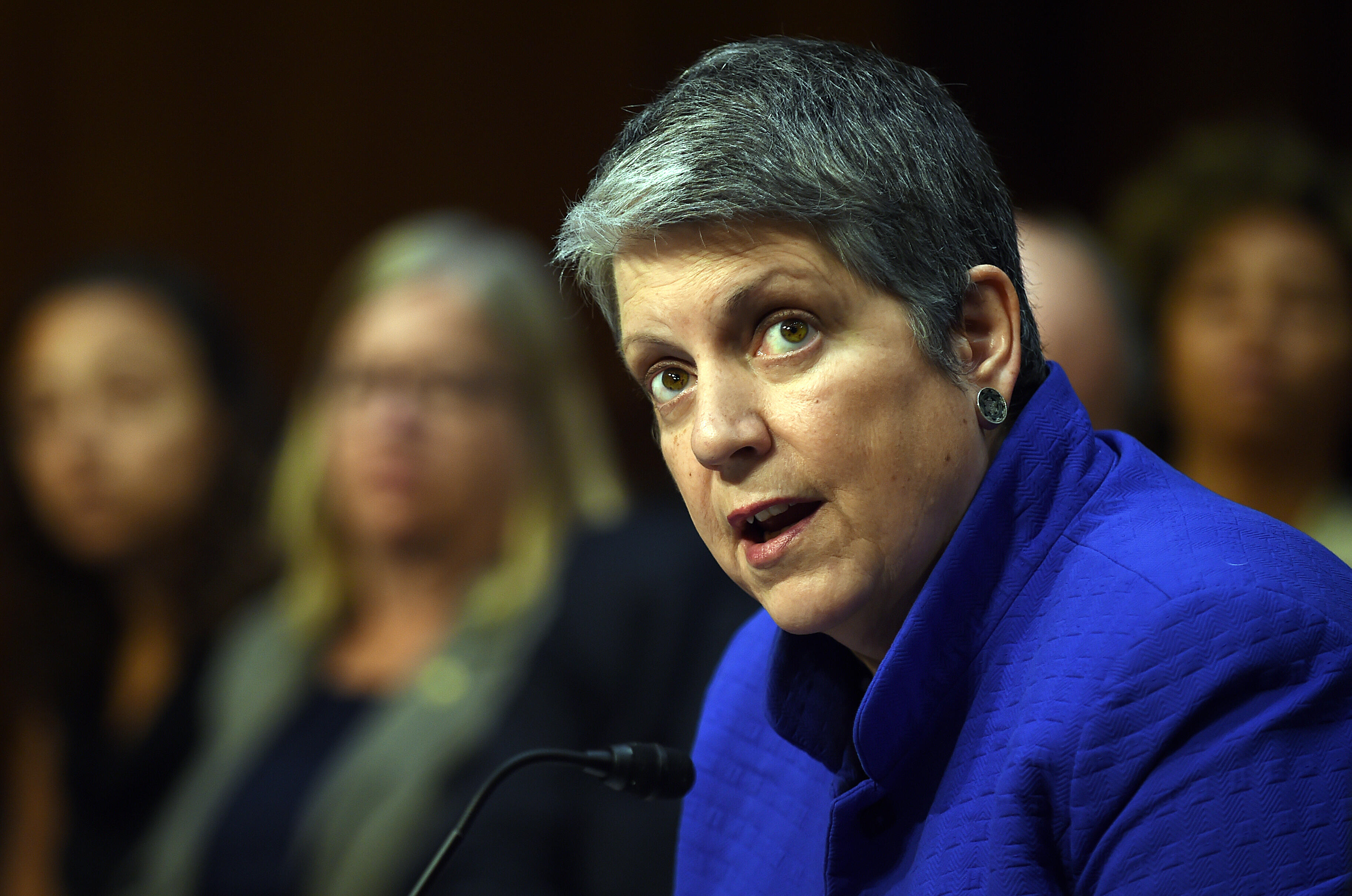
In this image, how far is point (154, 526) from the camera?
11.1 feet

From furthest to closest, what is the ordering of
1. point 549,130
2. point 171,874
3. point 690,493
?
point 549,130 < point 171,874 < point 690,493

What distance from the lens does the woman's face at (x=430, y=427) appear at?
288cm

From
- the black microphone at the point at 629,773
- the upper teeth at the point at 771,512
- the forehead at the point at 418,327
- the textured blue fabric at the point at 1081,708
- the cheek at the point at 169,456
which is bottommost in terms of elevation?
the cheek at the point at 169,456

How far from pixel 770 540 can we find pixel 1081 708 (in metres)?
0.26

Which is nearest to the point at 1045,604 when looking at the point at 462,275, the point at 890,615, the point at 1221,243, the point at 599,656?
the point at 890,615

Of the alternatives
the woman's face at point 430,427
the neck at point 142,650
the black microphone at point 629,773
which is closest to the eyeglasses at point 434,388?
the woman's face at point 430,427

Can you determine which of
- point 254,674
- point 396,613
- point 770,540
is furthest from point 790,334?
point 254,674

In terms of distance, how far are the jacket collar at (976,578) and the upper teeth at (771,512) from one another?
12 cm

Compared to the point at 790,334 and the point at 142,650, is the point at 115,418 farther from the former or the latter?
the point at 790,334

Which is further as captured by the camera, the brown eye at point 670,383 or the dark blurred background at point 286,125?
the dark blurred background at point 286,125

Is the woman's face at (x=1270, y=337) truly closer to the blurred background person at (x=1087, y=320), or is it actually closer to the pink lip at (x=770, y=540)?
the blurred background person at (x=1087, y=320)

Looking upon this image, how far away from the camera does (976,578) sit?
3.54 ft

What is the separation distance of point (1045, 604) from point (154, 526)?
2.76 m

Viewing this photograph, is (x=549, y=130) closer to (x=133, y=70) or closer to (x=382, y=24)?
(x=382, y=24)
